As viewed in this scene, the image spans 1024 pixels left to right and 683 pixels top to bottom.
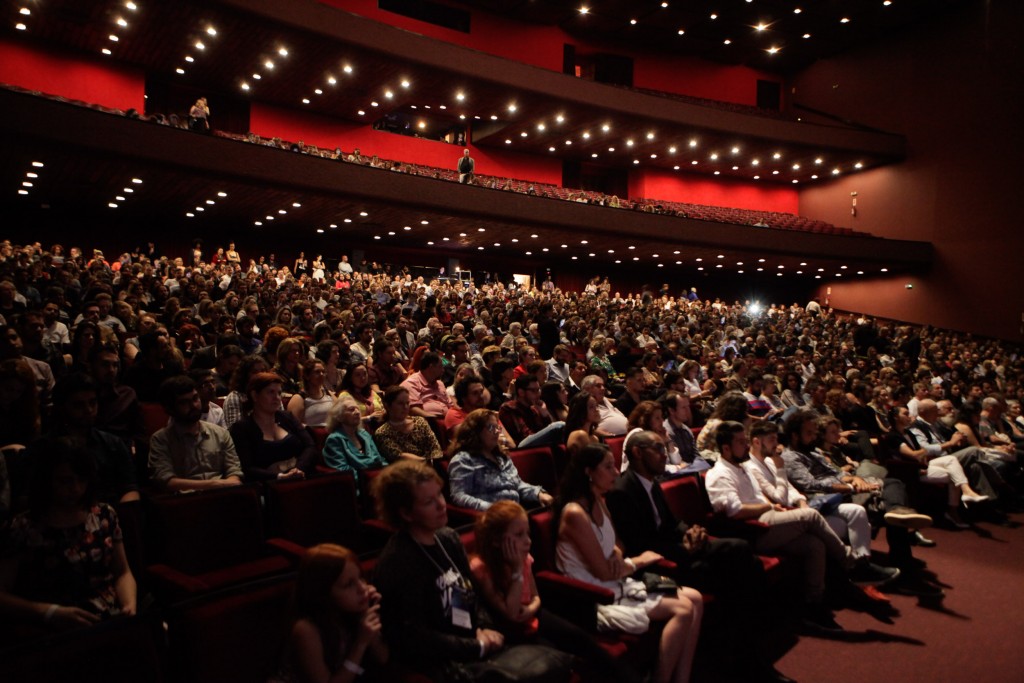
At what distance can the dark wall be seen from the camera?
55.3 feet

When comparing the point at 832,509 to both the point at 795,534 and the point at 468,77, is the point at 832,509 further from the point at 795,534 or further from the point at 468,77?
the point at 468,77

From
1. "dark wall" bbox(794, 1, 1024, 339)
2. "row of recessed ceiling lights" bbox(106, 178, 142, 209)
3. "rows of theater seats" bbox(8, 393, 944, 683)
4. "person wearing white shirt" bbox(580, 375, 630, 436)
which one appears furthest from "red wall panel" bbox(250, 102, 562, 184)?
"rows of theater seats" bbox(8, 393, 944, 683)

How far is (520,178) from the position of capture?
21.9 meters

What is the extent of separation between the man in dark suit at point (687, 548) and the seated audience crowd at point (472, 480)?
0.03 ft

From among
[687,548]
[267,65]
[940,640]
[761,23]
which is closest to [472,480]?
[687,548]

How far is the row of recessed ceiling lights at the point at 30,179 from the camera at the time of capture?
37.1 ft

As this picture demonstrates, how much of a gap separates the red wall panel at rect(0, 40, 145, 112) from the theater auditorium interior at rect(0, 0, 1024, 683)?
6cm

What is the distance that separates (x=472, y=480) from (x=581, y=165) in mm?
21421

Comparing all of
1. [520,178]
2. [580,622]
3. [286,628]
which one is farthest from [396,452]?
A: [520,178]

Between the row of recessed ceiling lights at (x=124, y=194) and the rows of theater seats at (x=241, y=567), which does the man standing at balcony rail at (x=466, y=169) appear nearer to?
the row of recessed ceiling lights at (x=124, y=194)

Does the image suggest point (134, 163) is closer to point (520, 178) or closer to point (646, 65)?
point (520, 178)

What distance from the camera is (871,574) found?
3814mm

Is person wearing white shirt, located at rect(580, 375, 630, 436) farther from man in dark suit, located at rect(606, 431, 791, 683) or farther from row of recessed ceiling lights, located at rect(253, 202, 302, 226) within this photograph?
row of recessed ceiling lights, located at rect(253, 202, 302, 226)

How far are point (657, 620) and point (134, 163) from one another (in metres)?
12.0
